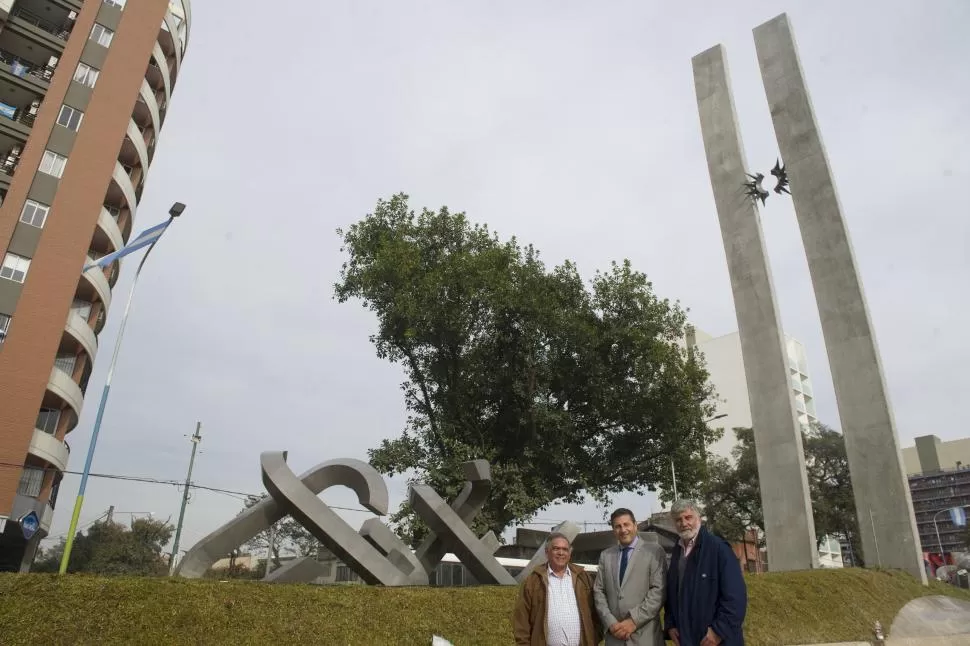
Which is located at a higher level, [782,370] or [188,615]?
[782,370]

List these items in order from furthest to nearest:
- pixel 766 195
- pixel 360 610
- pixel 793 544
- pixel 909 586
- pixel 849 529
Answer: pixel 849 529 → pixel 766 195 → pixel 793 544 → pixel 909 586 → pixel 360 610

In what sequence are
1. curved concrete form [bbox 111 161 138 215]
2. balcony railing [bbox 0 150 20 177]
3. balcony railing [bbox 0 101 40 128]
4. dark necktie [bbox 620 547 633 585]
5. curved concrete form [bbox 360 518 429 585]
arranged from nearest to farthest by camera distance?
dark necktie [bbox 620 547 633 585]
curved concrete form [bbox 360 518 429 585]
balcony railing [bbox 0 150 20 177]
balcony railing [bbox 0 101 40 128]
curved concrete form [bbox 111 161 138 215]

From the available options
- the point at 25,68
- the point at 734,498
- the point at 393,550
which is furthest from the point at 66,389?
the point at 734,498

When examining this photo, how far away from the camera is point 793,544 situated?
65.4 feet

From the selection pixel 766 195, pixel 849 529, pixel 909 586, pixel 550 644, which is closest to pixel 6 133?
pixel 766 195

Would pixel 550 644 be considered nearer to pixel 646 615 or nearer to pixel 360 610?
pixel 646 615

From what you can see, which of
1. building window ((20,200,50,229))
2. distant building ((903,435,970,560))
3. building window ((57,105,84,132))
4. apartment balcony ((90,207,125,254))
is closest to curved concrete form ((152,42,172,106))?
building window ((57,105,84,132))

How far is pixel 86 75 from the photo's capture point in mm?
30422

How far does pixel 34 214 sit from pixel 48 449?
9.45m

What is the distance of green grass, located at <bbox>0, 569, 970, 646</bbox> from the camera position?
23.4 ft

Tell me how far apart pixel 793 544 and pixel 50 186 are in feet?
101

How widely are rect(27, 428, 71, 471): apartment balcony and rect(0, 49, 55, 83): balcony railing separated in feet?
51.2

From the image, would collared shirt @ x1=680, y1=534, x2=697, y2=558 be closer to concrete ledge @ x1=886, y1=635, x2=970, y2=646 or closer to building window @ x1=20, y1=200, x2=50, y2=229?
concrete ledge @ x1=886, y1=635, x2=970, y2=646

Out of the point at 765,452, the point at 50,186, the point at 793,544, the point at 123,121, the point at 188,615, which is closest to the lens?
the point at 188,615
